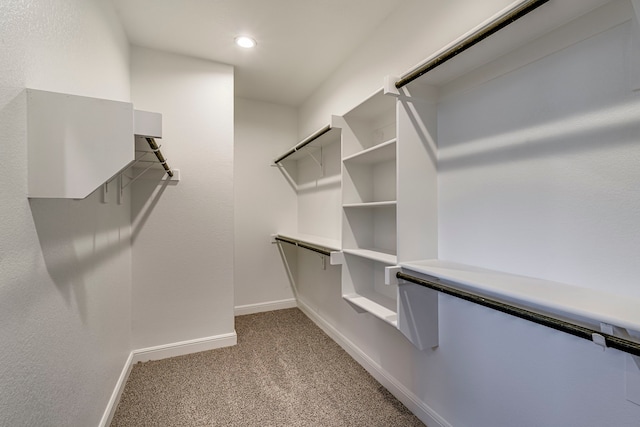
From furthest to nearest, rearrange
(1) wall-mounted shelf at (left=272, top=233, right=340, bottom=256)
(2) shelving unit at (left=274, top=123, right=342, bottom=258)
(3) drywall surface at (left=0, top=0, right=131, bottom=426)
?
(2) shelving unit at (left=274, top=123, right=342, bottom=258) → (1) wall-mounted shelf at (left=272, top=233, right=340, bottom=256) → (3) drywall surface at (left=0, top=0, right=131, bottom=426)

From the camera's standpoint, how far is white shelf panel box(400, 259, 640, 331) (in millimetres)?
714

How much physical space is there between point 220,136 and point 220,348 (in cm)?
196

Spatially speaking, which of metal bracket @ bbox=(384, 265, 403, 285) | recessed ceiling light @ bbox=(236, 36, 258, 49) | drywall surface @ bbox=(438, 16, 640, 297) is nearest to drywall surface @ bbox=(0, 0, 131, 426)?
recessed ceiling light @ bbox=(236, 36, 258, 49)

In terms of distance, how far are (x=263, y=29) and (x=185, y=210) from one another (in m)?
1.62

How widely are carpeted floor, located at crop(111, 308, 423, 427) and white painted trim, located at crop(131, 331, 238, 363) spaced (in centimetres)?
6

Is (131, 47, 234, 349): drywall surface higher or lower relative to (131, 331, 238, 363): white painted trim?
higher

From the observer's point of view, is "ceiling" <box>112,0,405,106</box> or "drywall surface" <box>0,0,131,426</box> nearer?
"drywall surface" <box>0,0,131,426</box>

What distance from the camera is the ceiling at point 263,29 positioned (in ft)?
6.06

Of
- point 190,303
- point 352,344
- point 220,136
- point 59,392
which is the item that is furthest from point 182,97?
point 352,344

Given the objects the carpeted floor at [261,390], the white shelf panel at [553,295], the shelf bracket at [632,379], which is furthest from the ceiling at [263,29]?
the carpeted floor at [261,390]

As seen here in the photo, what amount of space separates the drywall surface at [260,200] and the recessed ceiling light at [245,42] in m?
1.10

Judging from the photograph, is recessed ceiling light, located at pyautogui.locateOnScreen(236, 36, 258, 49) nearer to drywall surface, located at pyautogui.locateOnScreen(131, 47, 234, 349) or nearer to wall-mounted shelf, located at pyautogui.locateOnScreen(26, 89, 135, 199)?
drywall surface, located at pyautogui.locateOnScreen(131, 47, 234, 349)

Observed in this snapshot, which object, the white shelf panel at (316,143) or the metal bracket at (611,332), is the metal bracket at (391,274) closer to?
the metal bracket at (611,332)

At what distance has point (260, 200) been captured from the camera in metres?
3.44
